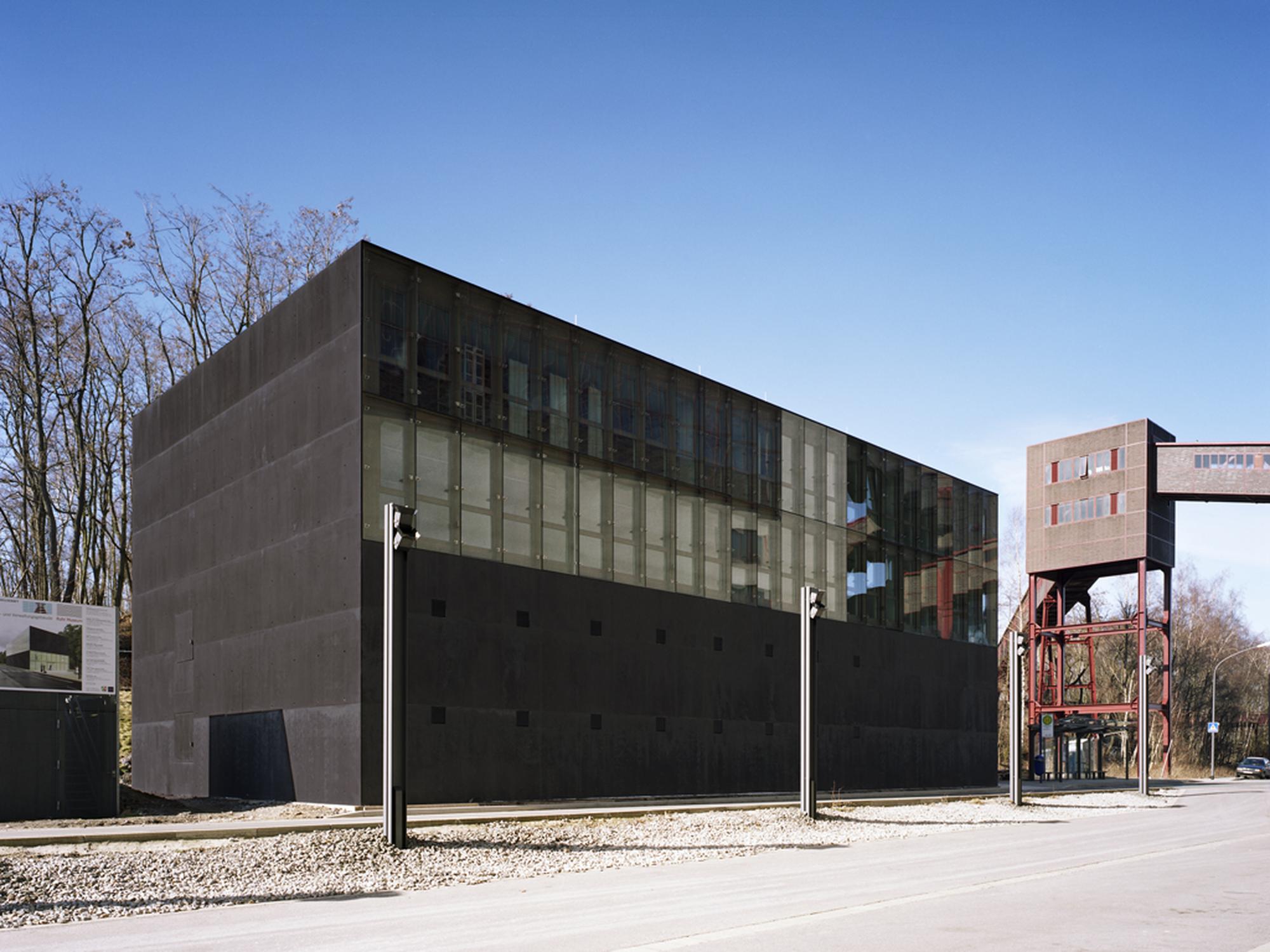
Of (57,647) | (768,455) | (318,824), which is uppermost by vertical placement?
(768,455)

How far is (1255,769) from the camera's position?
67.8 m

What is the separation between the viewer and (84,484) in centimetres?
4894

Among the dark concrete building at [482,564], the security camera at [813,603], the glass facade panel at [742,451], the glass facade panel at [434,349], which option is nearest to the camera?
the security camera at [813,603]

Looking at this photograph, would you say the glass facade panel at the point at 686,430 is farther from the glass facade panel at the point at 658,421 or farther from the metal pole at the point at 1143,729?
the metal pole at the point at 1143,729

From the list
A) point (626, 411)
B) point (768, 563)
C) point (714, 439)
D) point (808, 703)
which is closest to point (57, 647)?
point (626, 411)

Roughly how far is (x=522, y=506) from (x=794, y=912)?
17.2 meters

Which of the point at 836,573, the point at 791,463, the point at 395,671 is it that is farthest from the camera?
the point at 836,573

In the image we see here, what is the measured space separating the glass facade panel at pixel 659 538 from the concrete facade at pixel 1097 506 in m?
32.1

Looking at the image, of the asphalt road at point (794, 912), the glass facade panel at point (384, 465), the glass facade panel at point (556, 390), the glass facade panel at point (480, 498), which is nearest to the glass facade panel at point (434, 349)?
the glass facade panel at point (384, 465)

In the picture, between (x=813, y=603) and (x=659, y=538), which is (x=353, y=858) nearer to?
(x=813, y=603)

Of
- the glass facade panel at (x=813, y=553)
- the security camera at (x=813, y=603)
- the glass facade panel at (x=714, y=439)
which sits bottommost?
the security camera at (x=813, y=603)

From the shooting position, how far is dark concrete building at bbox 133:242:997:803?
83.0 ft

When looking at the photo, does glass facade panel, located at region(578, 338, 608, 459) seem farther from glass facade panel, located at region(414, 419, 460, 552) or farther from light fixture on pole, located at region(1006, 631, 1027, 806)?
light fixture on pole, located at region(1006, 631, 1027, 806)

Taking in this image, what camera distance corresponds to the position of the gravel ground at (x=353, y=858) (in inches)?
489
